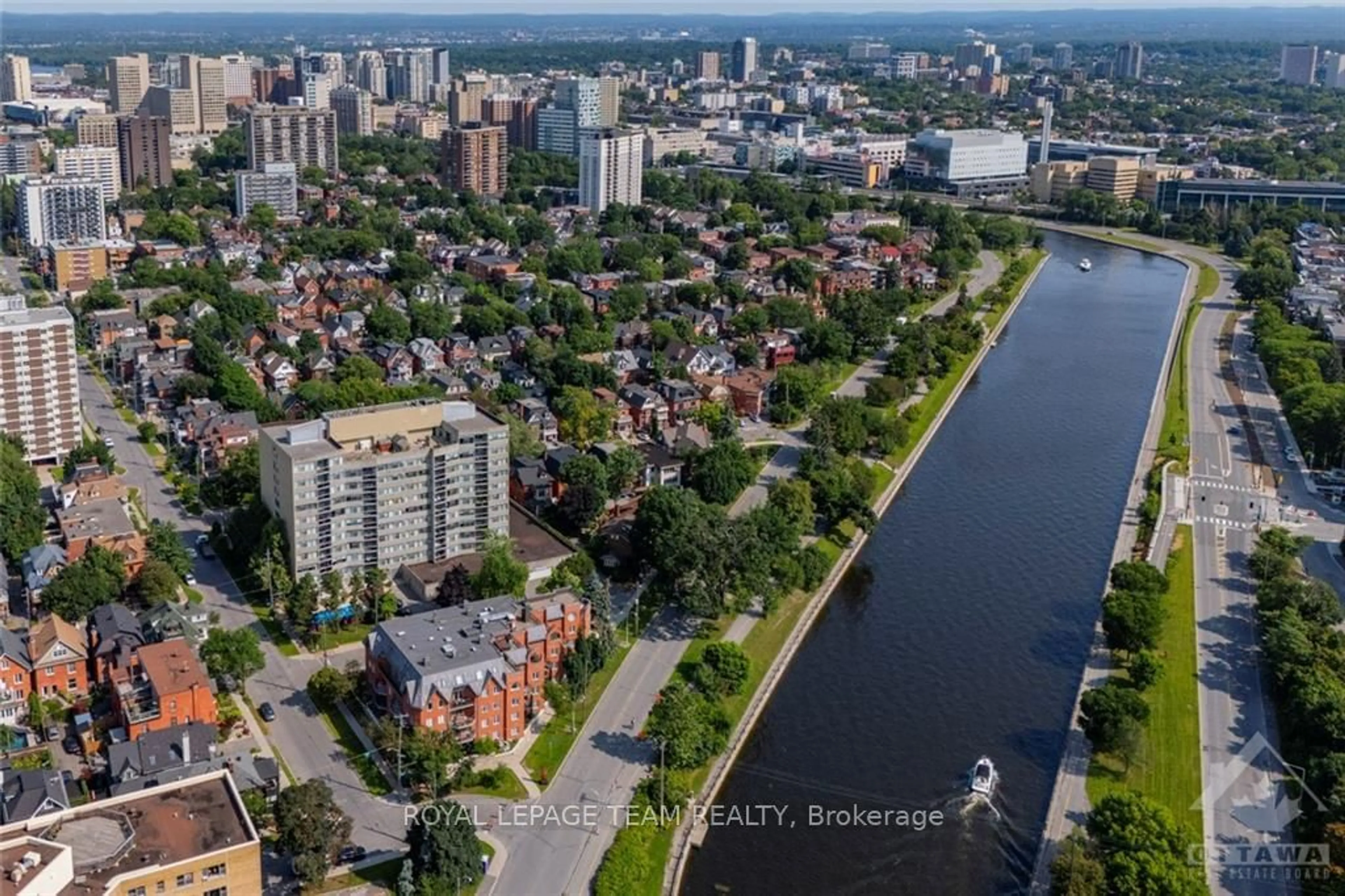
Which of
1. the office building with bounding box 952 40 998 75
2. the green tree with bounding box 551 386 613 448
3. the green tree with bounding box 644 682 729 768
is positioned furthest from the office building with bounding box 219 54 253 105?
the green tree with bounding box 644 682 729 768

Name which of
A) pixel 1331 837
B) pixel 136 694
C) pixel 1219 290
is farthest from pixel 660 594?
pixel 1219 290

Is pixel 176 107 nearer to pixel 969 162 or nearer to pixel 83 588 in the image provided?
pixel 969 162

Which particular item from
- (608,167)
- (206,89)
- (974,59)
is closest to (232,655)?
(608,167)

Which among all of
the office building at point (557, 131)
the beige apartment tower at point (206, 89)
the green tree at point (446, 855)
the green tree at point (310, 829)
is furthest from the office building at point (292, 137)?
the green tree at point (446, 855)

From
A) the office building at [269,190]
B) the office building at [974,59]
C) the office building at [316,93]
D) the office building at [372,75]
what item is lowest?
the office building at [269,190]

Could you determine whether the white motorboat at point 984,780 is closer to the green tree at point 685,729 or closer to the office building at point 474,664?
the green tree at point 685,729

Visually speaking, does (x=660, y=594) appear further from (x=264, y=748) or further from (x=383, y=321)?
(x=383, y=321)

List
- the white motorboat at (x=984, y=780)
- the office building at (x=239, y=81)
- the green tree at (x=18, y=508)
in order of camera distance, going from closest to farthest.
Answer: the white motorboat at (x=984, y=780) → the green tree at (x=18, y=508) → the office building at (x=239, y=81)
